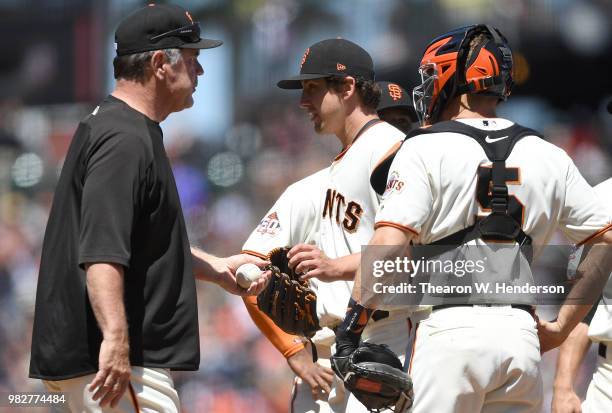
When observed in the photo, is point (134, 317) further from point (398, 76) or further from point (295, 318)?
point (398, 76)

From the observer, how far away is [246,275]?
4.52 metres

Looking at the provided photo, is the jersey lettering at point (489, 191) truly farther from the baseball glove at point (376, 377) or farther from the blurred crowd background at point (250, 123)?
the blurred crowd background at point (250, 123)

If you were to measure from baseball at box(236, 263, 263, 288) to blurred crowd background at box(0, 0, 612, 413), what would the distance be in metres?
6.08

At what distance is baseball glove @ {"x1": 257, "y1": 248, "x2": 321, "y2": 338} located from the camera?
5.33m

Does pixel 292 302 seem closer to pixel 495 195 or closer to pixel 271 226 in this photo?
pixel 271 226

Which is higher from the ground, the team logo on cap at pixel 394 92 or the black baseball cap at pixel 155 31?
the black baseball cap at pixel 155 31

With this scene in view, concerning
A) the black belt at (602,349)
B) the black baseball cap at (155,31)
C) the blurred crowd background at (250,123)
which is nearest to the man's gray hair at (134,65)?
the black baseball cap at (155,31)

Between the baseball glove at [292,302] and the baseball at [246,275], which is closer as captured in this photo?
the baseball at [246,275]

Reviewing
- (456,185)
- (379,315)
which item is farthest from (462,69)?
(379,315)

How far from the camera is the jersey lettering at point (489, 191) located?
3.96 m

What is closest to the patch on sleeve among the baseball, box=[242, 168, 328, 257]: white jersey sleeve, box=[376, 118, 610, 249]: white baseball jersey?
box=[376, 118, 610, 249]: white baseball jersey

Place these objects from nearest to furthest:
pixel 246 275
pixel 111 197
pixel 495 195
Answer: pixel 111 197 → pixel 495 195 → pixel 246 275

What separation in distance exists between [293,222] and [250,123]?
7.20 m

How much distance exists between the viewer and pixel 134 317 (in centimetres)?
381
